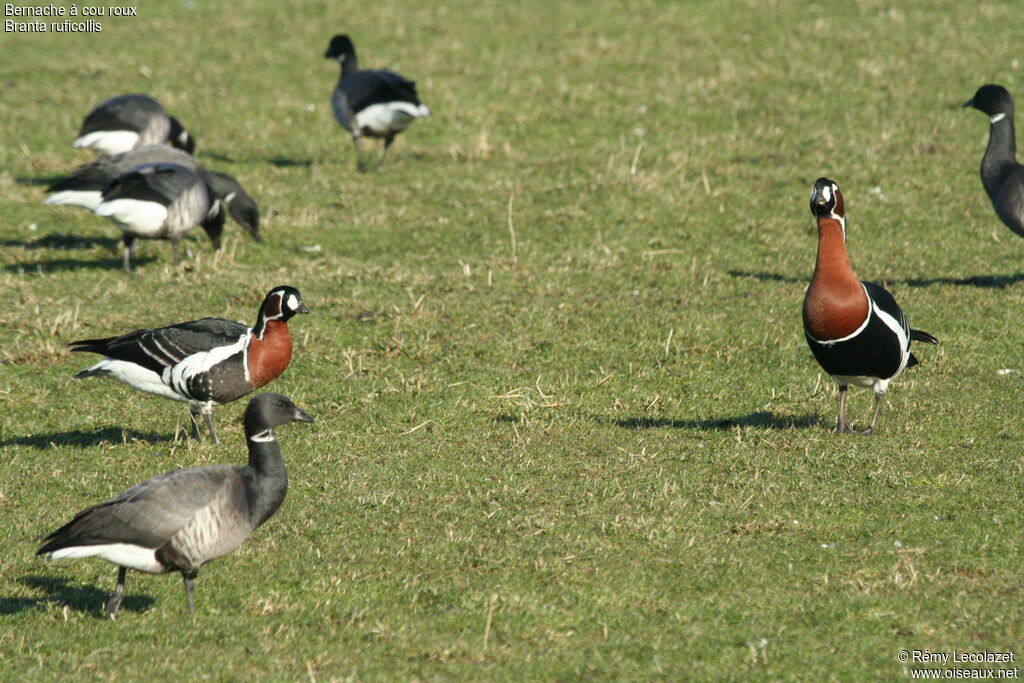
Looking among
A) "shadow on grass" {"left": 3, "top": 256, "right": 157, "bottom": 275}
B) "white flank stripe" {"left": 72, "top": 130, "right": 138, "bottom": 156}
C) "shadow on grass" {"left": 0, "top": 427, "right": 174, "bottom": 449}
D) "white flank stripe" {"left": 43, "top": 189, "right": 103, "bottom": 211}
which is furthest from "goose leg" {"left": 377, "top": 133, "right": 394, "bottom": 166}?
"shadow on grass" {"left": 0, "top": 427, "right": 174, "bottom": 449}

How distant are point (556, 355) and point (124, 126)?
1044 cm

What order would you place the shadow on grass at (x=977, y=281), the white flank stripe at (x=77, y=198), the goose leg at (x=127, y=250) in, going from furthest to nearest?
1. the goose leg at (x=127, y=250)
2. the white flank stripe at (x=77, y=198)
3. the shadow on grass at (x=977, y=281)

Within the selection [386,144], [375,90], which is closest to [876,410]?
[375,90]

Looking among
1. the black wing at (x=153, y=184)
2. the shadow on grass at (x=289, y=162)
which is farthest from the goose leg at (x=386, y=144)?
the black wing at (x=153, y=184)

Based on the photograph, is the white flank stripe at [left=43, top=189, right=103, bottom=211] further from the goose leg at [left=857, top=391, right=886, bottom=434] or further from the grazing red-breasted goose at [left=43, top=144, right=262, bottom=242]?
the goose leg at [left=857, top=391, right=886, bottom=434]

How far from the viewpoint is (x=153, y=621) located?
27.4ft

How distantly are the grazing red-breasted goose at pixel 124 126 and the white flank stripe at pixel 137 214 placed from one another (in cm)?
421

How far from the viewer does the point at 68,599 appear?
344 inches

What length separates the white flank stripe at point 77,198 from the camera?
56.9 feet

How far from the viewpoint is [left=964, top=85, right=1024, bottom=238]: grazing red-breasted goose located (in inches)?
615

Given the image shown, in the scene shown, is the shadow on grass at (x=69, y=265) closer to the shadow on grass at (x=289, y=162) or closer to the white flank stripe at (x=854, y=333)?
the shadow on grass at (x=289, y=162)

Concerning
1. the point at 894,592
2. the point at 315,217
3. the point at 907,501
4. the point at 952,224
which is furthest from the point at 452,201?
the point at 894,592

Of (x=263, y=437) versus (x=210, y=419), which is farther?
(x=210, y=419)

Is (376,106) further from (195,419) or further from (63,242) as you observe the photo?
(195,419)
